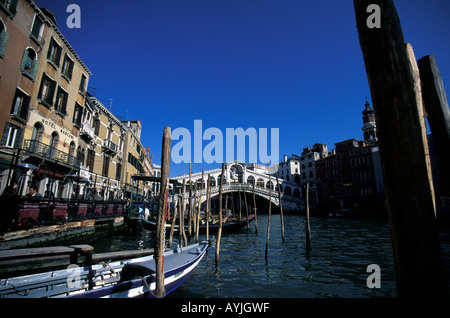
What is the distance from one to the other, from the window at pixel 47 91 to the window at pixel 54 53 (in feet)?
3.23

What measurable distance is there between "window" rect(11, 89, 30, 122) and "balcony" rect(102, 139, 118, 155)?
760 centimetres

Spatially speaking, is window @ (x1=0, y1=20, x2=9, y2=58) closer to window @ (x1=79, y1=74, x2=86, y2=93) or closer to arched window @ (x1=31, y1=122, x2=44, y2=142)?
arched window @ (x1=31, y1=122, x2=44, y2=142)

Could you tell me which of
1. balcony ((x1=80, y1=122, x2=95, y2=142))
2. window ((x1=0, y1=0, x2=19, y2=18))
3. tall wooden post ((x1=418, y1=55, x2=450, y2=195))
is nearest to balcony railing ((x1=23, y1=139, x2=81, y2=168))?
balcony ((x1=80, y1=122, x2=95, y2=142))

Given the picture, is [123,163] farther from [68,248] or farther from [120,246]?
[68,248]

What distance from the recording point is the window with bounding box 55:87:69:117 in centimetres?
1270

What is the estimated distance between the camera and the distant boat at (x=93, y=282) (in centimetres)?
321

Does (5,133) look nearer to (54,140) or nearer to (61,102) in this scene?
(54,140)

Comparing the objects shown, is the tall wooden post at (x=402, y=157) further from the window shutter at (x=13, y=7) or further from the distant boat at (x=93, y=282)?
the window shutter at (x=13, y=7)

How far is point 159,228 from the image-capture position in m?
3.76

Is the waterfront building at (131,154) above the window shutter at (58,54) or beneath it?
beneath

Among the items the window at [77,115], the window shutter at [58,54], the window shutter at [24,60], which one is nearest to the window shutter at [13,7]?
the window shutter at [24,60]

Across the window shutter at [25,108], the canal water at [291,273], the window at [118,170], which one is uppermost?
the window shutter at [25,108]

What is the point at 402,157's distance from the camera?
4.62ft

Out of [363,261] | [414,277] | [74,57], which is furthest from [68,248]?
[74,57]
